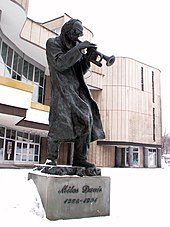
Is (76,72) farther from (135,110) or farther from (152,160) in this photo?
(152,160)

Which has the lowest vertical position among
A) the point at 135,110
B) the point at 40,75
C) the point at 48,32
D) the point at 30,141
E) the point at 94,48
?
the point at 30,141

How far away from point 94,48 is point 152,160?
30731 mm

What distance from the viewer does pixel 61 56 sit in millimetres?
4188

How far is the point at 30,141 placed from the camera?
22.8 meters

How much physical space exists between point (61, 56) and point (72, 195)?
2202 mm

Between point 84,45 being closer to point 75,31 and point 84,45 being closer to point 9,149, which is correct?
Answer: point 75,31

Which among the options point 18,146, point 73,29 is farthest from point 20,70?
point 73,29

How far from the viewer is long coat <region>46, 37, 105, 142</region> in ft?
13.5

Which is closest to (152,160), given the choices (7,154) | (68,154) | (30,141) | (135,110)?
(135,110)

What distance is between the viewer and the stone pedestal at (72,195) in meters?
3.60

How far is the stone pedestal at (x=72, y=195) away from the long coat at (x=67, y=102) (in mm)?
706

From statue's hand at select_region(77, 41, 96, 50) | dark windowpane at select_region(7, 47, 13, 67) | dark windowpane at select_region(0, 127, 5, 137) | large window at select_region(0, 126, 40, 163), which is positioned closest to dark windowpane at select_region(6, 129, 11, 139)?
large window at select_region(0, 126, 40, 163)

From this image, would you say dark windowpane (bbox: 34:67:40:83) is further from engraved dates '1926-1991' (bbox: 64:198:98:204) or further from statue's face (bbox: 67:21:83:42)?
engraved dates '1926-1991' (bbox: 64:198:98:204)

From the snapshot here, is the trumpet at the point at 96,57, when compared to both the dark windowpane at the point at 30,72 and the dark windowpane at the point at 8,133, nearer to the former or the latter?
the dark windowpane at the point at 8,133
